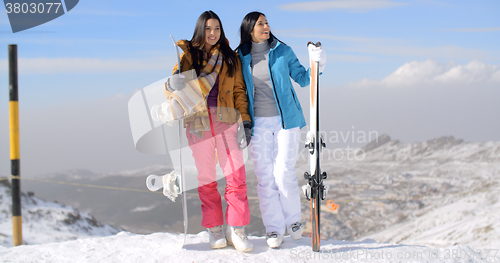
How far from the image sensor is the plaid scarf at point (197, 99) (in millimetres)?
2248

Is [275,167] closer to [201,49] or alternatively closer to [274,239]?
[274,239]

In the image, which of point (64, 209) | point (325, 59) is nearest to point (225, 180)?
point (325, 59)

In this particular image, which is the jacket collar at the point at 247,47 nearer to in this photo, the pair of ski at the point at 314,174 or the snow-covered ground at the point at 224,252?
the pair of ski at the point at 314,174

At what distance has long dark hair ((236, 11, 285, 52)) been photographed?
7.84 ft

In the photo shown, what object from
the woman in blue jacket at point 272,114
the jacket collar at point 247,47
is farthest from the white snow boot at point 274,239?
the jacket collar at point 247,47

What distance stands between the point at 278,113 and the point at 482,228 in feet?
12.8

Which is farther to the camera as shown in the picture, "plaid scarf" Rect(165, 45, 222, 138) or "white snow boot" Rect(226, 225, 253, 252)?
"white snow boot" Rect(226, 225, 253, 252)

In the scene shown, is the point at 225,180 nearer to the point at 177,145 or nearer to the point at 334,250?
the point at 177,145

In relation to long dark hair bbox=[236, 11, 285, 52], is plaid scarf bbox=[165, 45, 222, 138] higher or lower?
lower

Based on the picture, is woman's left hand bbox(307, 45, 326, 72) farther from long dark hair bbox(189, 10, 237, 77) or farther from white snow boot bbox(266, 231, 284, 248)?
white snow boot bbox(266, 231, 284, 248)

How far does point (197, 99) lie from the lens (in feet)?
7.42

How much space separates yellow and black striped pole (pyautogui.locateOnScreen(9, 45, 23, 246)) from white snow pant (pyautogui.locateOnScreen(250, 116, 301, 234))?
2.58 metres

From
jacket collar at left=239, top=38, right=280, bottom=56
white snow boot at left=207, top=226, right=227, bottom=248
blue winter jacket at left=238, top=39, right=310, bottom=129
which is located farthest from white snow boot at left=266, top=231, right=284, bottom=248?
jacket collar at left=239, top=38, right=280, bottom=56

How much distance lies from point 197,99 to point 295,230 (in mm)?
1307
